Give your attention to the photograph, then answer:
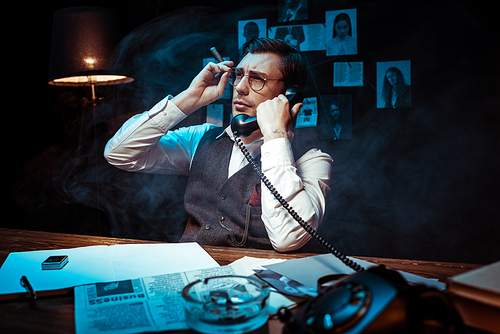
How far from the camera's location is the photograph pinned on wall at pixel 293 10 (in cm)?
190

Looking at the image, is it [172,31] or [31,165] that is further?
[31,165]

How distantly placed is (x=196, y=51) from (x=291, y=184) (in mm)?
1272

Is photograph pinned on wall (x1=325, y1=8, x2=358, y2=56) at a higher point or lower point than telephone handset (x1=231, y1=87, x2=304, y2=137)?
higher

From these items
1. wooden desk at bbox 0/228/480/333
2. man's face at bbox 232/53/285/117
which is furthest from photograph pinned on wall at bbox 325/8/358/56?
wooden desk at bbox 0/228/480/333

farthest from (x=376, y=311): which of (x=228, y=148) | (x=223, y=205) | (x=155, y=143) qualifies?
(x=155, y=143)

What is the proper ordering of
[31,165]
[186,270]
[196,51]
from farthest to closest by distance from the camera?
[31,165]
[196,51]
[186,270]

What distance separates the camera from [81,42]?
5.84ft

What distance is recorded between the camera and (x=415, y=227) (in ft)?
6.33

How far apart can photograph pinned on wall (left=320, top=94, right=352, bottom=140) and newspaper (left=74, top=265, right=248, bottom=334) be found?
1.34 meters

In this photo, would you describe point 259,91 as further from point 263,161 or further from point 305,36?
point 305,36

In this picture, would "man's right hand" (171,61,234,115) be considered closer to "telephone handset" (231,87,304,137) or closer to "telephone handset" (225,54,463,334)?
"telephone handset" (231,87,304,137)

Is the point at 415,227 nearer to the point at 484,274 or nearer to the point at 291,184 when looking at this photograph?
the point at 291,184

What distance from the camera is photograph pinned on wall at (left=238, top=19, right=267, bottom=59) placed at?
1.96 metres

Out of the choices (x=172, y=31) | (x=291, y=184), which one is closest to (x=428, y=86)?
(x=291, y=184)
